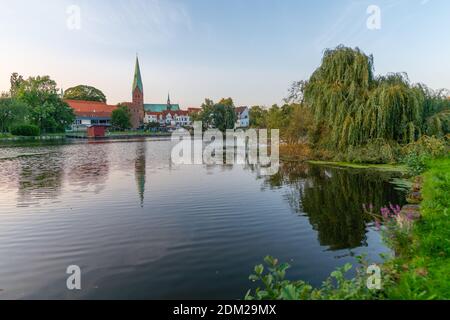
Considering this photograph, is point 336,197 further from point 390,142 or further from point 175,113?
point 175,113

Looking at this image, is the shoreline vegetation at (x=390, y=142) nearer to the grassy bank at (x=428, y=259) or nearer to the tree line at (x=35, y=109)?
the grassy bank at (x=428, y=259)

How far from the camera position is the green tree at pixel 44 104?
237 feet

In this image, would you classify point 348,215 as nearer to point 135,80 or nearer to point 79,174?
point 79,174

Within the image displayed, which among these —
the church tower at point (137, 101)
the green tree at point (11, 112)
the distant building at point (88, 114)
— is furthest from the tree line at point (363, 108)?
the church tower at point (137, 101)

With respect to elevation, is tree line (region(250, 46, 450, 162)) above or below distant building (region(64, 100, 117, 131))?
below

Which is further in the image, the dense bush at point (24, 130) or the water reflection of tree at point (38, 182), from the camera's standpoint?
the dense bush at point (24, 130)

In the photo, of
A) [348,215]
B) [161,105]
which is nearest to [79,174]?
[348,215]

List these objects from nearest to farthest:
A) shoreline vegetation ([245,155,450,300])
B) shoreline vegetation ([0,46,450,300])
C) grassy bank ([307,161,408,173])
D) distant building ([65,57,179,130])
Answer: shoreline vegetation ([245,155,450,300]) < shoreline vegetation ([0,46,450,300]) < grassy bank ([307,161,408,173]) < distant building ([65,57,179,130])

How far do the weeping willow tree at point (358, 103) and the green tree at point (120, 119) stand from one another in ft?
262

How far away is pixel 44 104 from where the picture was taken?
7225 cm

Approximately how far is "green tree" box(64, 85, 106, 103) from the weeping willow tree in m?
113

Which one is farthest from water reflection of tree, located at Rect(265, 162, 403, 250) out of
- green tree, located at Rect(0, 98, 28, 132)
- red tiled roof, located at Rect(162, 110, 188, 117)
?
red tiled roof, located at Rect(162, 110, 188, 117)

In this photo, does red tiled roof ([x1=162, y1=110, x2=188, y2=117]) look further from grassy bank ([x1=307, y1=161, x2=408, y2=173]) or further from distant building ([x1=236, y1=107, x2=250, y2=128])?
grassy bank ([x1=307, y1=161, x2=408, y2=173])

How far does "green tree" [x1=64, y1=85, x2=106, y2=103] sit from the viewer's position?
119312 millimetres
